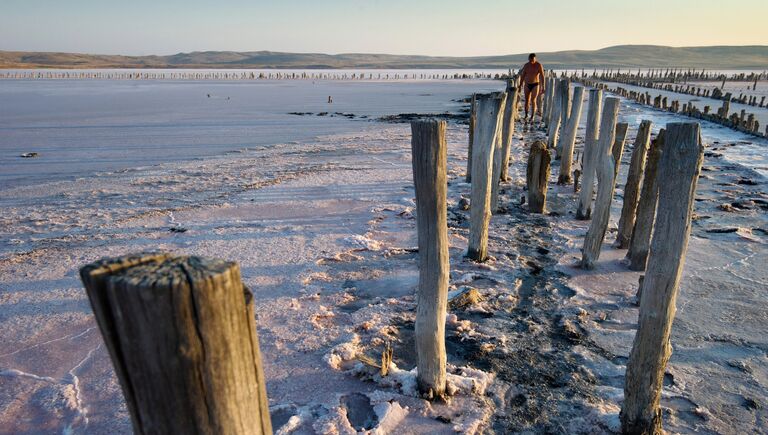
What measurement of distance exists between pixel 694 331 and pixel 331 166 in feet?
30.0

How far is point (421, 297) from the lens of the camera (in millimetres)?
4031

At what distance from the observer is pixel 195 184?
420 inches

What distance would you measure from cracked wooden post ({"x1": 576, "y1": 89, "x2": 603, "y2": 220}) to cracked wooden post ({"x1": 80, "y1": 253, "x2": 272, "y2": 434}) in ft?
24.2

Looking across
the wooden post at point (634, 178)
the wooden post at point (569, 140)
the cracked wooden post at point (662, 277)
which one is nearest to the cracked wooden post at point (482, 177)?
the wooden post at point (634, 178)

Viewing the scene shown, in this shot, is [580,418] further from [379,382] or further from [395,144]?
[395,144]

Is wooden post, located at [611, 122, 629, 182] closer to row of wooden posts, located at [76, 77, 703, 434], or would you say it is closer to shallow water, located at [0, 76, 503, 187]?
row of wooden posts, located at [76, 77, 703, 434]

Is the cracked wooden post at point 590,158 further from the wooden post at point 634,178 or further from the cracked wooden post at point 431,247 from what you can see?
the cracked wooden post at point 431,247

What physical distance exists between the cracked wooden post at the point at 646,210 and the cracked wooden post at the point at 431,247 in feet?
11.5

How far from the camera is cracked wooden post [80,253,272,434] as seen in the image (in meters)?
1.40

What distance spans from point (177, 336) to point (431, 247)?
105 inches

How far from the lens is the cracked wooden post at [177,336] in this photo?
4.61ft

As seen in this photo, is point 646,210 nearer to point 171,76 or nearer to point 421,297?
point 421,297

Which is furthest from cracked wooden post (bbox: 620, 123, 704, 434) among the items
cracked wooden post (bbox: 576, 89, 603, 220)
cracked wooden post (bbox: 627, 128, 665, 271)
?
cracked wooden post (bbox: 576, 89, 603, 220)

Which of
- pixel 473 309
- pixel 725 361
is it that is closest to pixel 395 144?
pixel 473 309
